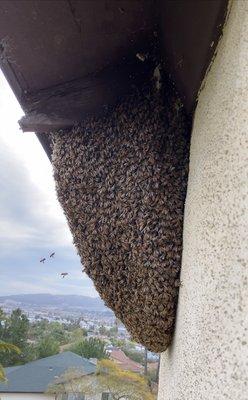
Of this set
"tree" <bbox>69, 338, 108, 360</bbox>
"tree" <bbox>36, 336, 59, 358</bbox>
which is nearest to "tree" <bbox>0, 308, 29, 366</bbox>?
"tree" <bbox>36, 336, 59, 358</bbox>

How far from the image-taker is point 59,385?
2103cm

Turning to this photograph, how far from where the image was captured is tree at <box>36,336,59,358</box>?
32.6 metres

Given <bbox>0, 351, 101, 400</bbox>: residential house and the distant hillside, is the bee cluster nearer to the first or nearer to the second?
<bbox>0, 351, 101, 400</bbox>: residential house

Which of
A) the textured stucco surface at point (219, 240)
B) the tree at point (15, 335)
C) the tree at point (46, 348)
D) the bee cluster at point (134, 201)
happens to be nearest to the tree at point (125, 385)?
the bee cluster at point (134, 201)

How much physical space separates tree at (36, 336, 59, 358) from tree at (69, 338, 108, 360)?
5.03ft

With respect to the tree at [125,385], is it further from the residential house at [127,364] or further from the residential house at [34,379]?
the residential house at [34,379]

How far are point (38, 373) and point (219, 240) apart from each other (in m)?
27.3

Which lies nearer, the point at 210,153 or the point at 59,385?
the point at 210,153

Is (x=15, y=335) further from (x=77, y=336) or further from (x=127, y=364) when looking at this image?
(x=127, y=364)

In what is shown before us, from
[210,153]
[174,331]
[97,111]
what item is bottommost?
[174,331]

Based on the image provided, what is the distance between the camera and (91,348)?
3244 cm

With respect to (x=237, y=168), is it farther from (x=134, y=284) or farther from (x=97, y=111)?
(x=97, y=111)

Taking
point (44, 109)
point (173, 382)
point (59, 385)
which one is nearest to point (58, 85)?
point (44, 109)

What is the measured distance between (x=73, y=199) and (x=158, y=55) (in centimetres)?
74
